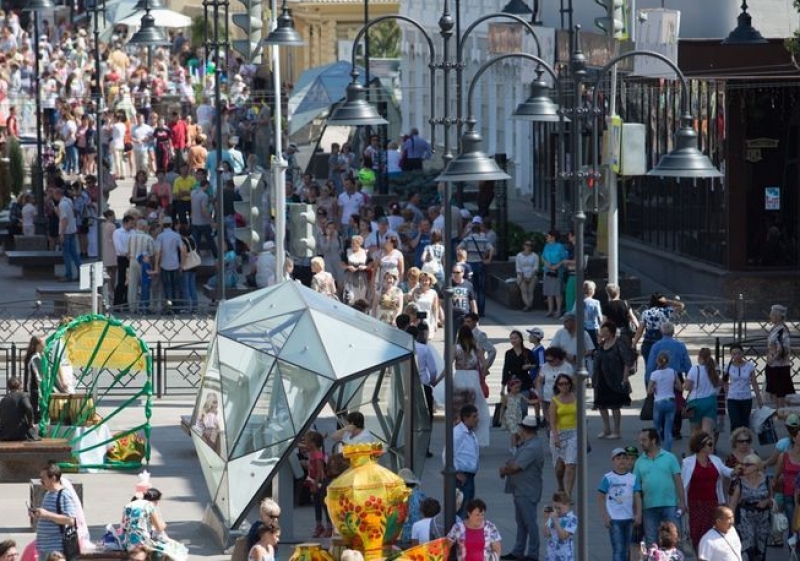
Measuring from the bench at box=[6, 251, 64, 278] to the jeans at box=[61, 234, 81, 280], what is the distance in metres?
1.57

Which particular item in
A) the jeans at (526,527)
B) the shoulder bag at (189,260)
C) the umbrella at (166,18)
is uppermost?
the umbrella at (166,18)

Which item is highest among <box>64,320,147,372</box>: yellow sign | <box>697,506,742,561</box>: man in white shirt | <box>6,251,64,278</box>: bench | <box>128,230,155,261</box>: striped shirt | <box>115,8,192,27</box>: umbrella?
<box>115,8,192,27</box>: umbrella

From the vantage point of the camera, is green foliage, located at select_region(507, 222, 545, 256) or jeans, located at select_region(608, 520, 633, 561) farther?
green foliage, located at select_region(507, 222, 545, 256)

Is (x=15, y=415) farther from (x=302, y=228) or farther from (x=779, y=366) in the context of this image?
(x=779, y=366)

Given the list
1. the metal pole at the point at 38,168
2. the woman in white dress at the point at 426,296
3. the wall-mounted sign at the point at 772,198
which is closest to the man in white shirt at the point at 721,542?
the woman in white dress at the point at 426,296

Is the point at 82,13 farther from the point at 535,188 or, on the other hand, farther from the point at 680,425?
the point at 680,425

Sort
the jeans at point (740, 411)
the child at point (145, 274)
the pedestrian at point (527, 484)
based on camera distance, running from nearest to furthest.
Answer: the pedestrian at point (527, 484) → the jeans at point (740, 411) → the child at point (145, 274)

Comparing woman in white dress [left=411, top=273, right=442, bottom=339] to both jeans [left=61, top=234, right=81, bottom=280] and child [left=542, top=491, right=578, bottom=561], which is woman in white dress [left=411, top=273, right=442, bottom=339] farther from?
child [left=542, top=491, right=578, bottom=561]

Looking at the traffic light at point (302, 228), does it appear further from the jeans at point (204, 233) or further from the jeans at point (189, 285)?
the jeans at point (204, 233)

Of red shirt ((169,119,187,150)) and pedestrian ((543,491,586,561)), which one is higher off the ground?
red shirt ((169,119,187,150))

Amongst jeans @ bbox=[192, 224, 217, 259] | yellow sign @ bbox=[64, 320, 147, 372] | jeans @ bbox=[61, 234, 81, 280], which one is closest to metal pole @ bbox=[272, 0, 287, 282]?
jeans @ bbox=[192, 224, 217, 259]

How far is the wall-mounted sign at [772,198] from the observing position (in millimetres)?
37469

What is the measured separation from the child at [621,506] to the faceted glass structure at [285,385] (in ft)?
9.82

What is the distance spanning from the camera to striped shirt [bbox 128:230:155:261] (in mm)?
37031
